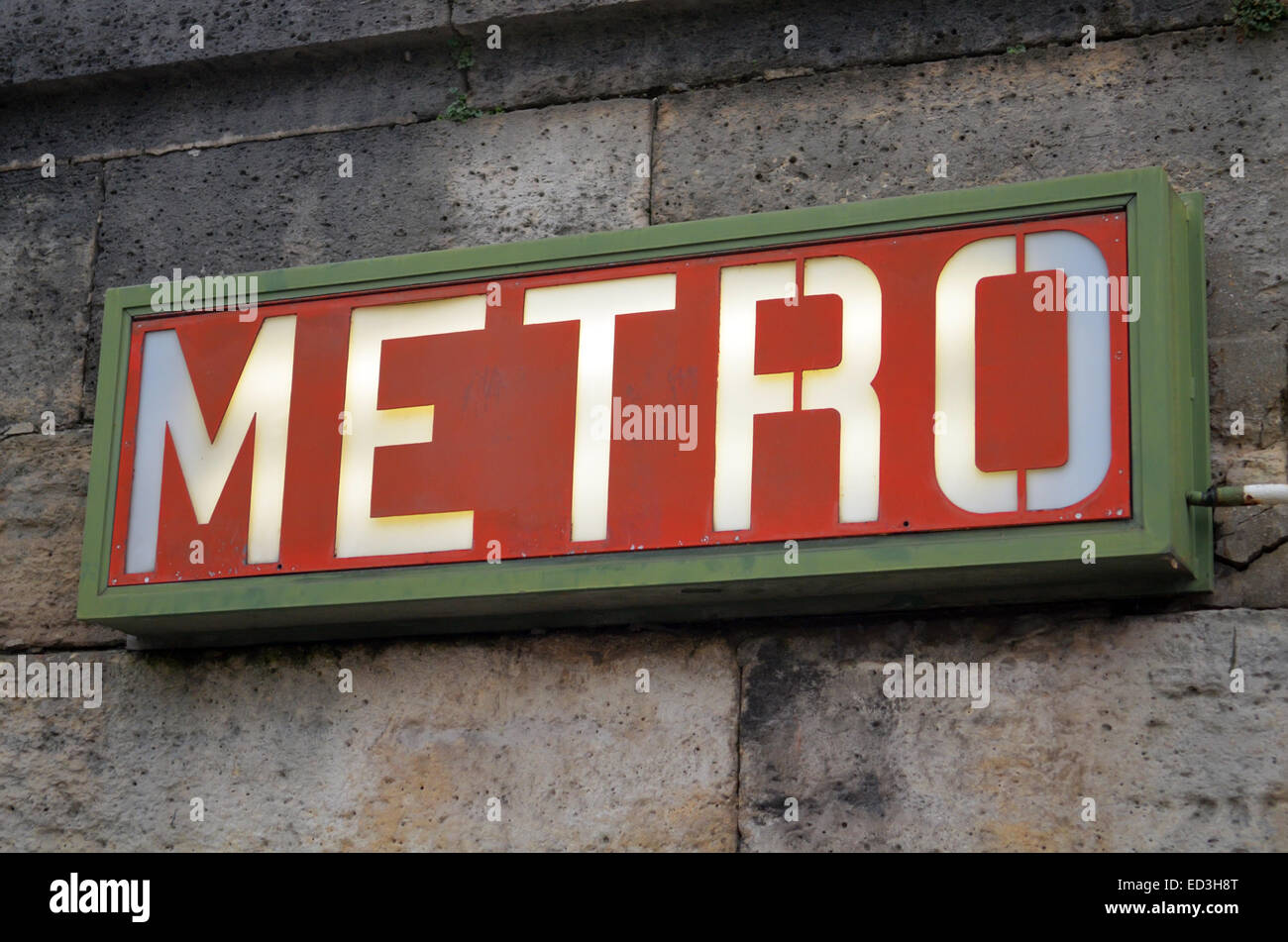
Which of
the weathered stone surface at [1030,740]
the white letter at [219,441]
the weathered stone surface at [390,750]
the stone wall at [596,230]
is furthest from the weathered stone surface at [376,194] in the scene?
the weathered stone surface at [1030,740]

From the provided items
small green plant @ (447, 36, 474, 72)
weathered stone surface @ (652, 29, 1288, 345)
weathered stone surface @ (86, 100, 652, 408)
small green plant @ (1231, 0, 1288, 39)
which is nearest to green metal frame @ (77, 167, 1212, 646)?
weathered stone surface @ (652, 29, 1288, 345)

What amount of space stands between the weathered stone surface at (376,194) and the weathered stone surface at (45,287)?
63 millimetres

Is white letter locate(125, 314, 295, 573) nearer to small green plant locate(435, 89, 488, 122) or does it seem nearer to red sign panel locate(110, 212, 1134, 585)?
red sign panel locate(110, 212, 1134, 585)

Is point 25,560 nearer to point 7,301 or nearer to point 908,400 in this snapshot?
point 7,301

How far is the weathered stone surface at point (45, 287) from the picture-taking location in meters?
5.24

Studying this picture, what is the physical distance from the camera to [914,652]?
168 inches

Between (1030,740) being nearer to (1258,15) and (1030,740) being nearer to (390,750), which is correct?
(390,750)

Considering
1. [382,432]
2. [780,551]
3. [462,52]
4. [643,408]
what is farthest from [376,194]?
[780,551]

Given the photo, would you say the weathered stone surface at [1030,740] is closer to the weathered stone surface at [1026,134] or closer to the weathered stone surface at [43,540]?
the weathered stone surface at [1026,134]

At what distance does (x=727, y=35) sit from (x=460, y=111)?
76cm

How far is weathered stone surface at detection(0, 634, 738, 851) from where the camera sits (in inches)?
172

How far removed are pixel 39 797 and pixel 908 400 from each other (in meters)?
2.40

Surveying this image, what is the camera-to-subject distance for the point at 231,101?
538 centimetres

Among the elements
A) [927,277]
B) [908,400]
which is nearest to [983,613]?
[908,400]
